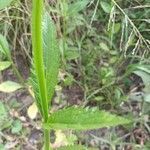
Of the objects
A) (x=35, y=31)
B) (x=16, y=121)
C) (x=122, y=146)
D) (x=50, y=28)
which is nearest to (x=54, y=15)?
(x=16, y=121)

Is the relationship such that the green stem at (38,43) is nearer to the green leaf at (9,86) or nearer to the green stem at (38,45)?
the green stem at (38,45)

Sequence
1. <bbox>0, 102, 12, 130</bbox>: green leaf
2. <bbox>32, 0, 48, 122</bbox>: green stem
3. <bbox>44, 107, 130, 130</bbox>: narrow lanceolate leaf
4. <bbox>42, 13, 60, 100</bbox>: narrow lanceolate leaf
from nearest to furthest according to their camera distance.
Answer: <bbox>32, 0, 48, 122</bbox>: green stem, <bbox>44, 107, 130, 130</bbox>: narrow lanceolate leaf, <bbox>42, 13, 60, 100</bbox>: narrow lanceolate leaf, <bbox>0, 102, 12, 130</bbox>: green leaf

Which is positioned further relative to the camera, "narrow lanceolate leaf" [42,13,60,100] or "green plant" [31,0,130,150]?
"narrow lanceolate leaf" [42,13,60,100]

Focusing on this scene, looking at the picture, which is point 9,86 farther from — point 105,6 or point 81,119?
point 81,119

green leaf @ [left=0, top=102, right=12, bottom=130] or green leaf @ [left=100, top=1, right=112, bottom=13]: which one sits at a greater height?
green leaf @ [left=100, top=1, right=112, bottom=13]

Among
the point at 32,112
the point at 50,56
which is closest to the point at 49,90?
the point at 50,56

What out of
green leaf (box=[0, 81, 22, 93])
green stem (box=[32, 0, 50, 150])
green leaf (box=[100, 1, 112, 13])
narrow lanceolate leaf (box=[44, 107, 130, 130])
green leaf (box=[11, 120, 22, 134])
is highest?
green stem (box=[32, 0, 50, 150])

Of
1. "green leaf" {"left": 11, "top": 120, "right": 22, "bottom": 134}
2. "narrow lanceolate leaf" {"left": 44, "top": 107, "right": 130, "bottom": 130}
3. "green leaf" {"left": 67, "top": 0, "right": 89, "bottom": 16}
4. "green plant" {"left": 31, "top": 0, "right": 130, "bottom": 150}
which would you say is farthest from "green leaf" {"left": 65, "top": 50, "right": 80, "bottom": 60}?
"narrow lanceolate leaf" {"left": 44, "top": 107, "right": 130, "bottom": 130}

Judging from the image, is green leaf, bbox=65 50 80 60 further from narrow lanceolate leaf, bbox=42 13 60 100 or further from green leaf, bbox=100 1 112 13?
narrow lanceolate leaf, bbox=42 13 60 100
